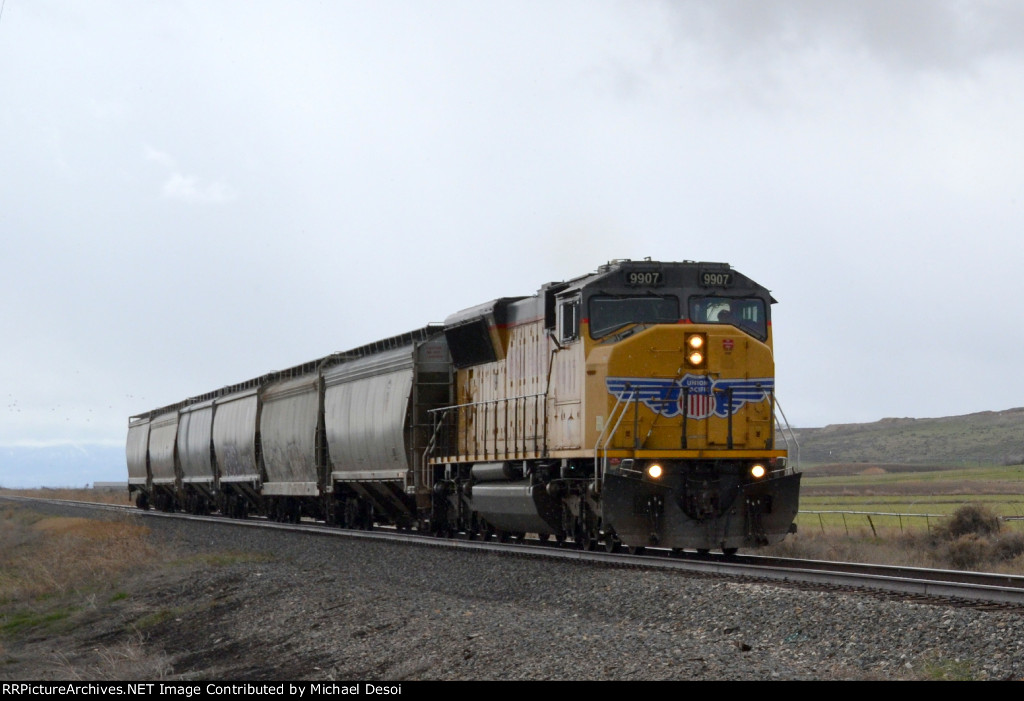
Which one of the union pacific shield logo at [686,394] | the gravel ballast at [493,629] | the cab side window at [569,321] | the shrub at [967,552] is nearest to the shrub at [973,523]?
the shrub at [967,552]

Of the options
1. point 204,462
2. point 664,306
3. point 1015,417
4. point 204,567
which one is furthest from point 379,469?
point 1015,417

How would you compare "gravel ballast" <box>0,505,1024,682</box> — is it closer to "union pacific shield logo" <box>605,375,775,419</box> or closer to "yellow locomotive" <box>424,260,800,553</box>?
"yellow locomotive" <box>424,260,800,553</box>

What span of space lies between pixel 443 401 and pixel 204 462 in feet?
64.2

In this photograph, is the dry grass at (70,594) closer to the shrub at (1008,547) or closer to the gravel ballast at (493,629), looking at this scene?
the gravel ballast at (493,629)

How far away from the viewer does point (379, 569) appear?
17844 millimetres

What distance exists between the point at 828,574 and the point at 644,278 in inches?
209

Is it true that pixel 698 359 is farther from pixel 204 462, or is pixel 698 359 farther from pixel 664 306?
pixel 204 462

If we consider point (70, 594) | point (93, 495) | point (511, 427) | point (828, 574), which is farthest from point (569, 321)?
point (93, 495)

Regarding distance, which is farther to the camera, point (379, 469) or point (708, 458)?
point (379, 469)

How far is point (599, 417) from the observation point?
16.7 meters

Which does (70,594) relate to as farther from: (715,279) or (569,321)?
(715,279)

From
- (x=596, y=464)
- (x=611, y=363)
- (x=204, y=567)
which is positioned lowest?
(x=204, y=567)

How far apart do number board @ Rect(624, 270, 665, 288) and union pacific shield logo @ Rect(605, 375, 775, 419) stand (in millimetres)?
1474
